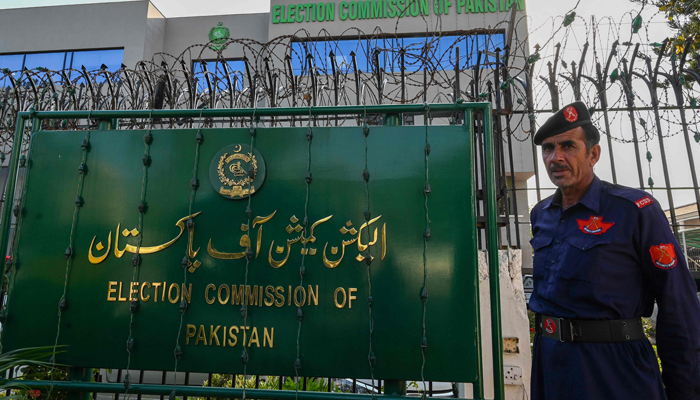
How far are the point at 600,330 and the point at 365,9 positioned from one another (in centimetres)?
1618

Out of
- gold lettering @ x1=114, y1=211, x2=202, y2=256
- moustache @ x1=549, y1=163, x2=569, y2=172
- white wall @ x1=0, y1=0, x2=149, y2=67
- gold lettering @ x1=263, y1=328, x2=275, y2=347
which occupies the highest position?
white wall @ x1=0, y1=0, x2=149, y2=67

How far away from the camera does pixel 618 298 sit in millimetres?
1947

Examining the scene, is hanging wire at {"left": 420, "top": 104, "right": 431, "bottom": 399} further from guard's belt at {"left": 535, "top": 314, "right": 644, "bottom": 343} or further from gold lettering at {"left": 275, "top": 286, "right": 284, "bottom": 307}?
gold lettering at {"left": 275, "top": 286, "right": 284, "bottom": 307}

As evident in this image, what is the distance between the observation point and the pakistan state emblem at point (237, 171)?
2430mm

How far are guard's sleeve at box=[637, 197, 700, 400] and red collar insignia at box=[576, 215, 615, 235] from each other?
0.17 m

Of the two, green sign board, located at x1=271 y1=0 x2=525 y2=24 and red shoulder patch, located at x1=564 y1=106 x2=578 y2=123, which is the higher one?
green sign board, located at x1=271 y1=0 x2=525 y2=24

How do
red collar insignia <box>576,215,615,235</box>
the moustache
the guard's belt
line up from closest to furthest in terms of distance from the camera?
the guard's belt
red collar insignia <box>576,215,615,235</box>
the moustache

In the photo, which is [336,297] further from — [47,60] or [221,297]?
[47,60]

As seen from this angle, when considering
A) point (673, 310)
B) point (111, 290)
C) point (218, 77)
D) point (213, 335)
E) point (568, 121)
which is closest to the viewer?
point (673, 310)

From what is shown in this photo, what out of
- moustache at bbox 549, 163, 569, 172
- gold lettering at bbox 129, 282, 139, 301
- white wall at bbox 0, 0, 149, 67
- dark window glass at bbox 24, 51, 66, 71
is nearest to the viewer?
moustache at bbox 549, 163, 569, 172

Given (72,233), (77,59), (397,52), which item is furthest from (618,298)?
(77,59)

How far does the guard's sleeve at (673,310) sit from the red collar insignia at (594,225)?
0.55 ft

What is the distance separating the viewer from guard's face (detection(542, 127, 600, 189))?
2166mm

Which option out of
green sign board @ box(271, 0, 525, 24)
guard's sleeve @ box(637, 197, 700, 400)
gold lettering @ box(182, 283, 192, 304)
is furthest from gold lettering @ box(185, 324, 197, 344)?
green sign board @ box(271, 0, 525, 24)
